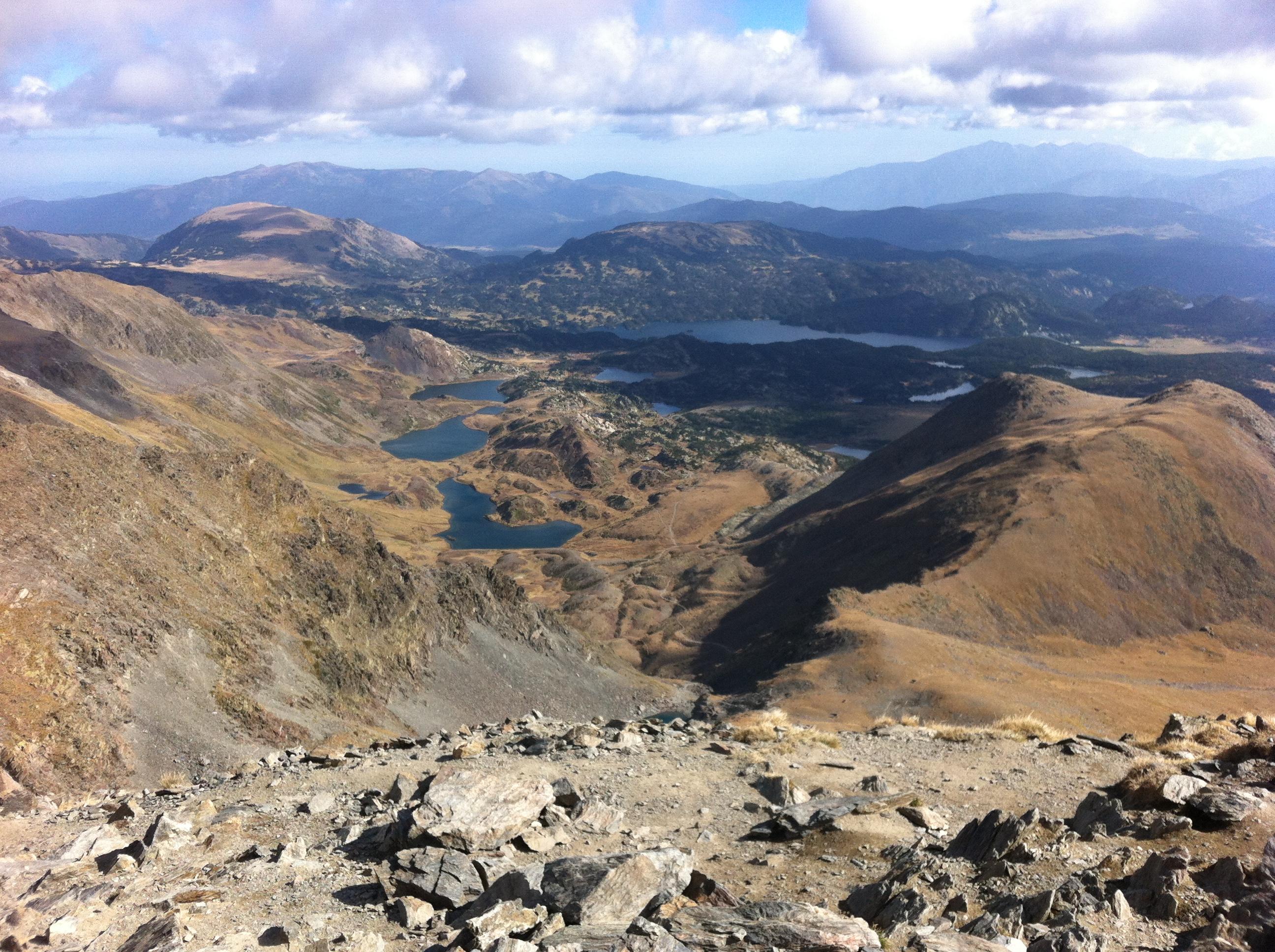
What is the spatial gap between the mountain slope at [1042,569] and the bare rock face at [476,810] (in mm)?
41718

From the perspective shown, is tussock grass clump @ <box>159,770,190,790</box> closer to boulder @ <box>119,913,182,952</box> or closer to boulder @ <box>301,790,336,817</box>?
boulder @ <box>301,790,336,817</box>

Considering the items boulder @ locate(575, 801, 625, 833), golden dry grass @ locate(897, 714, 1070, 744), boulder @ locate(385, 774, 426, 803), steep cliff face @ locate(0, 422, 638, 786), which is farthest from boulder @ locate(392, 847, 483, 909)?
steep cliff face @ locate(0, 422, 638, 786)

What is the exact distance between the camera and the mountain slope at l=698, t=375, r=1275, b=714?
63.0m

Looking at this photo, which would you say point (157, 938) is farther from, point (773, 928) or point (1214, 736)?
point (1214, 736)

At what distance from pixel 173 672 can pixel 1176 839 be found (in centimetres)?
3980

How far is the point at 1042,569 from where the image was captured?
72.4m

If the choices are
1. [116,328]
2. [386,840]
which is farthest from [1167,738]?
[116,328]

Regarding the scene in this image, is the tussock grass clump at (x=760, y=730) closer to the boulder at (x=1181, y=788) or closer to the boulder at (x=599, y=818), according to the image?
the boulder at (x=599, y=818)

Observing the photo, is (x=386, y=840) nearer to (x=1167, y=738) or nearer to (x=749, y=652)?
(x=1167, y=738)

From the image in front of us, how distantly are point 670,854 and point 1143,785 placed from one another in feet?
36.2

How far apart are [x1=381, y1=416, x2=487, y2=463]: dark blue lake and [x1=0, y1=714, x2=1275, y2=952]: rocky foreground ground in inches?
6183

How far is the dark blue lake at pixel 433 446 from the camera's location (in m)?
179

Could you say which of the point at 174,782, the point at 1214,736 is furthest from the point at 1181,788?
the point at 174,782

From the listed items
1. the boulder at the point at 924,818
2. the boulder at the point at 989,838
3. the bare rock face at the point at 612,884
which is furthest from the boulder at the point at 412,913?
the boulder at the point at 924,818
